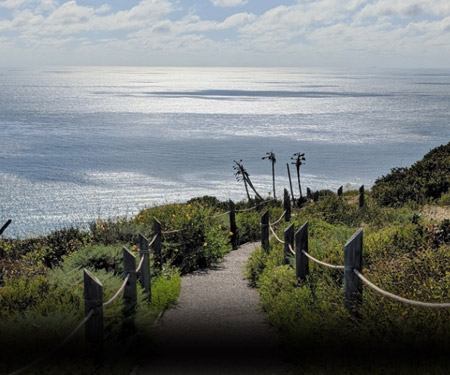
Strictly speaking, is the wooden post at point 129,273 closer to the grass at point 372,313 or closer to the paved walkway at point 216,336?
the paved walkway at point 216,336

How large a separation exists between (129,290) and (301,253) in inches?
100

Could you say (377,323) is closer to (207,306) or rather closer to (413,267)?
(413,267)

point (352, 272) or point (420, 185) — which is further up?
point (352, 272)

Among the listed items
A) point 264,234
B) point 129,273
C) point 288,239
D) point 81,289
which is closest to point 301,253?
point 288,239

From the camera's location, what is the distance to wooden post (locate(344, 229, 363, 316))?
626 cm

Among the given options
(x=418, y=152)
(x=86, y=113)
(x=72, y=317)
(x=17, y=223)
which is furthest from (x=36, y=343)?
(x=86, y=113)

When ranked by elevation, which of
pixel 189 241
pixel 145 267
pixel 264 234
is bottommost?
pixel 189 241

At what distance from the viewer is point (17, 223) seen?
45000 mm

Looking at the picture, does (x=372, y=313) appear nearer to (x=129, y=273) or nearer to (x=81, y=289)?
(x=129, y=273)

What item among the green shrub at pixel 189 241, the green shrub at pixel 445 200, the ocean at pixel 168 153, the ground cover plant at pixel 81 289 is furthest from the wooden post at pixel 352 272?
the ocean at pixel 168 153

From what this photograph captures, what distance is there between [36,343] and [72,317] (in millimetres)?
531

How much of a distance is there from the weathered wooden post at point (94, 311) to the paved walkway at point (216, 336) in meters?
0.73

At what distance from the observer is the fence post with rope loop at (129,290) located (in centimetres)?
685

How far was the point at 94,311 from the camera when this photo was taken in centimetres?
549
